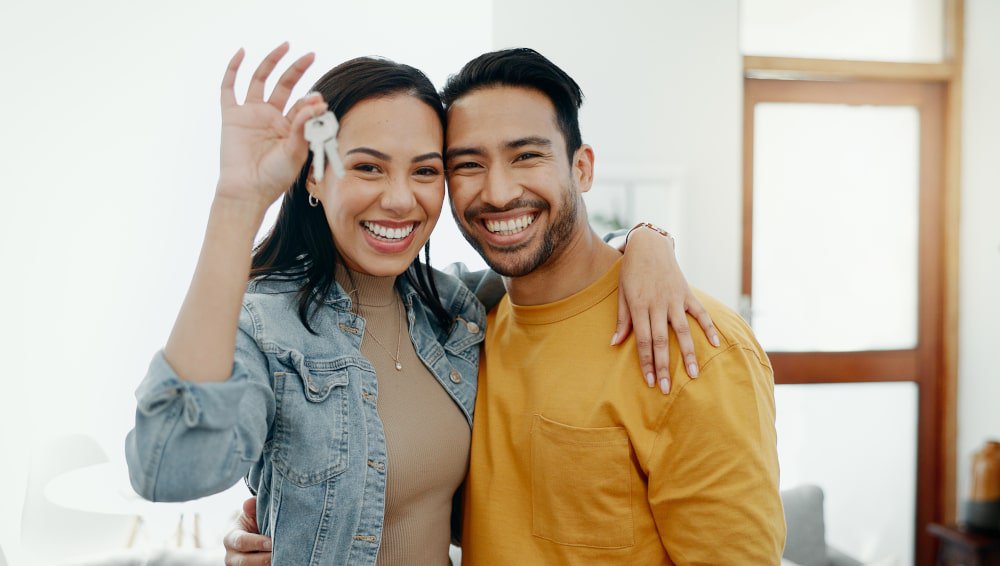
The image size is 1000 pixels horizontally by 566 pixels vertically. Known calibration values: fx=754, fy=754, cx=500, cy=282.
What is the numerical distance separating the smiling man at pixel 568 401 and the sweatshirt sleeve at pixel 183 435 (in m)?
0.51

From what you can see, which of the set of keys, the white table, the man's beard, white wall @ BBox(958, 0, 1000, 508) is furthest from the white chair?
white wall @ BBox(958, 0, 1000, 508)

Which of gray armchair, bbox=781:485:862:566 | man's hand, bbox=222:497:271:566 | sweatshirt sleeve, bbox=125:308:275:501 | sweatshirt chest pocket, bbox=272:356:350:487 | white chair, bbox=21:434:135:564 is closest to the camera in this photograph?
sweatshirt sleeve, bbox=125:308:275:501

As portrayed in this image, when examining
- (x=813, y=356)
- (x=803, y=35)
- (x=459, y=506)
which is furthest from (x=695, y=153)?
(x=459, y=506)

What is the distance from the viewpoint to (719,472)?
1128mm

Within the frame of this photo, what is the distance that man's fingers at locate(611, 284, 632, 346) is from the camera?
4.15 feet

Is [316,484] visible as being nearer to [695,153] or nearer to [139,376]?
[139,376]

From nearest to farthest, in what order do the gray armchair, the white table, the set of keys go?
1. the set of keys
2. the white table
3. the gray armchair

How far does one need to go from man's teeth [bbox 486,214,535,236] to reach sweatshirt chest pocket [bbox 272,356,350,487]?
0.43m

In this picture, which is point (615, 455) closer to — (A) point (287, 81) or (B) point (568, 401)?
(B) point (568, 401)

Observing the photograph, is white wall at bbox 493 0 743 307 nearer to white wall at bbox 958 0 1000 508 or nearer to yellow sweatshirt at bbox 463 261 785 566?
white wall at bbox 958 0 1000 508

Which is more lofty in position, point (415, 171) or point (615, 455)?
point (415, 171)

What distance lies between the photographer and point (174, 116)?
9.97 ft

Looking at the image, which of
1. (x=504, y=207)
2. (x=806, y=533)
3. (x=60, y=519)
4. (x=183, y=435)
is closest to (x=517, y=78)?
(x=504, y=207)

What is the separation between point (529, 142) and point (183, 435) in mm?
774
